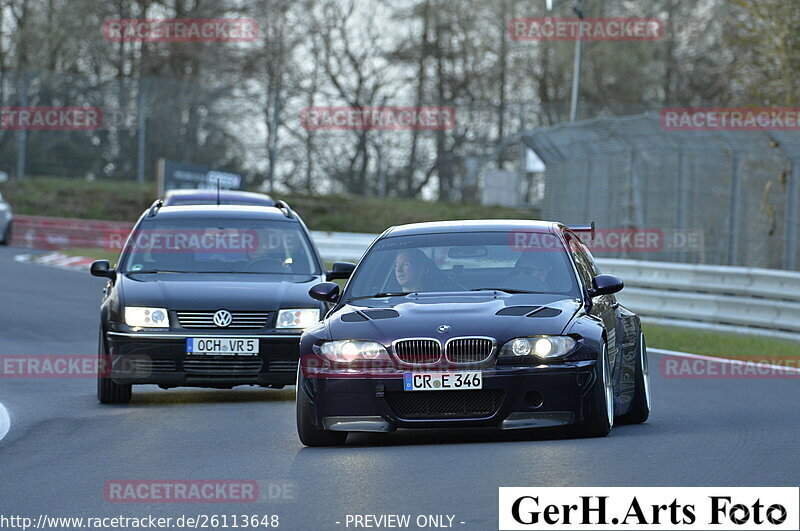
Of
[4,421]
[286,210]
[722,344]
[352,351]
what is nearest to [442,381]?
[352,351]

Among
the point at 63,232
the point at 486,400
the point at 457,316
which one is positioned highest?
the point at 457,316

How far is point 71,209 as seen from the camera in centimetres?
3831

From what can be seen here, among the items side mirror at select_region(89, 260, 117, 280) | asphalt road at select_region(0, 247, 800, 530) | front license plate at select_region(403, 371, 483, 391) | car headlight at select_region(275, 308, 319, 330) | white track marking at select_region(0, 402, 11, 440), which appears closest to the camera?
asphalt road at select_region(0, 247, 800, 530)

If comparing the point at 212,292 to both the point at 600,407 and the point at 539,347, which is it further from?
the point at 600,407

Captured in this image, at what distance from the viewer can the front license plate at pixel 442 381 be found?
28.7 ft

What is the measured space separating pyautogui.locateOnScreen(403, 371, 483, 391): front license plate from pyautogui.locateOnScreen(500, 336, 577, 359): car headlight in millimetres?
201

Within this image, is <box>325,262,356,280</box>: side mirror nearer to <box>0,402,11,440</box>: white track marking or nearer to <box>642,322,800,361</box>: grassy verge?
<box>0,402,11,440</box>: white track marking

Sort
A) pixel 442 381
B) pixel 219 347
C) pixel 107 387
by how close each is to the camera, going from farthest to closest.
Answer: pixel 107 387 < pixel 219 347 < pixel 442 381

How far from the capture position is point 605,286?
32.0 feet

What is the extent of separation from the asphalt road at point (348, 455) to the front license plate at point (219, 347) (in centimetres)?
43

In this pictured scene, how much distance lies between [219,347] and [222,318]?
24 cm

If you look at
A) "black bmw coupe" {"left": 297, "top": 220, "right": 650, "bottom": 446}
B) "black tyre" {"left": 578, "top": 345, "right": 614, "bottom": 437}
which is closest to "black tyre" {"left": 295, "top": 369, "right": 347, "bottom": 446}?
"black bmw coupe" {"left": 297, "top": 220, "right": 650, "bottom": 446}

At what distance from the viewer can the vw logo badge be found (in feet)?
39.5

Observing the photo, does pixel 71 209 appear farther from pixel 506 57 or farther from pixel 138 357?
pixel 138 357
